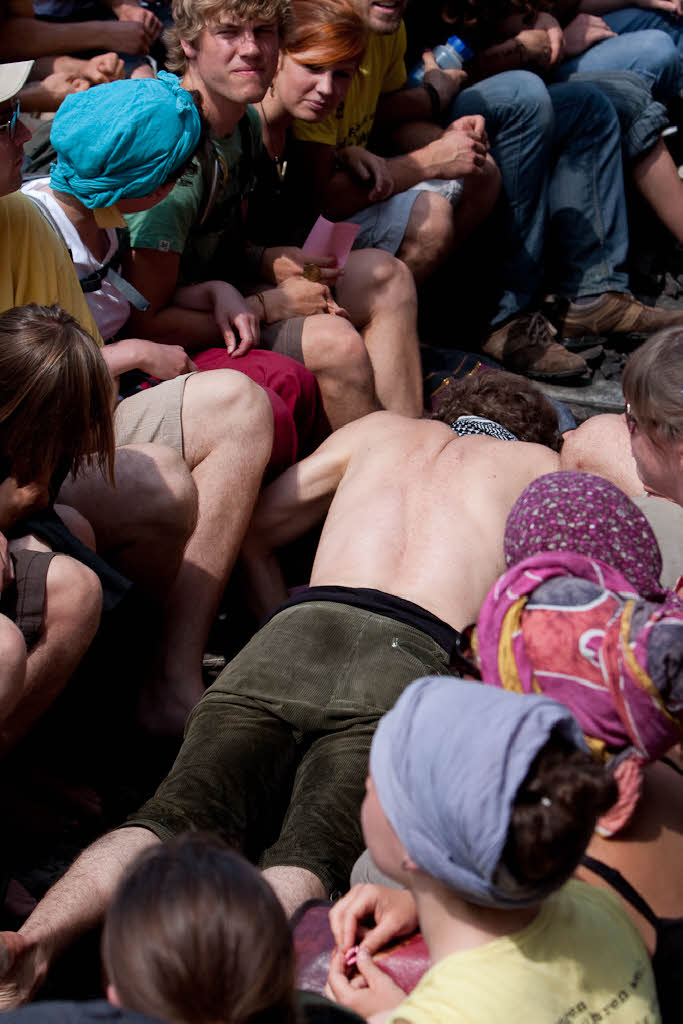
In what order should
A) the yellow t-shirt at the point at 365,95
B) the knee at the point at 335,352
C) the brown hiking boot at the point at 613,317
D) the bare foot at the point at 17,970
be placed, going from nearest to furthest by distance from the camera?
the bare foot at the point at 17,970, the knee at the point at 335,352, the yellow t-shirt at the point at 365,95, the brown hiking boot at the point at 613,317

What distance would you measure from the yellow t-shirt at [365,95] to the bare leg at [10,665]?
118 inches

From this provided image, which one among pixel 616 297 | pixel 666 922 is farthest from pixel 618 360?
pixel 666 922

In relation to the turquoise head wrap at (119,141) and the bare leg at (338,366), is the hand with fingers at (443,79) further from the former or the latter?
the turquoise head wrap at (119,141)

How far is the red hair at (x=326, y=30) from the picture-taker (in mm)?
4039

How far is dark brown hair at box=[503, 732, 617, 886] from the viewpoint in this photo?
1348mm

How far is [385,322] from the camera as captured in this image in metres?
4.24

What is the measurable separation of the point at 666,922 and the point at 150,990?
2.83 ft

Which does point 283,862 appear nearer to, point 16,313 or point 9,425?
point 9,425

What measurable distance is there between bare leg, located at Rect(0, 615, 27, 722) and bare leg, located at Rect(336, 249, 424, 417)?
231cm

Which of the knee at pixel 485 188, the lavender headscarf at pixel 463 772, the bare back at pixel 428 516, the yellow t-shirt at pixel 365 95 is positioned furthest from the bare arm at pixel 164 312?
the lavender headscarf at pixel 463 772

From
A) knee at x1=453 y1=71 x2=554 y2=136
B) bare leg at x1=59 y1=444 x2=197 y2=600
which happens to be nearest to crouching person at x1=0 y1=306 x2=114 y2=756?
bare leg at x1=59 y1=444 x2=197 y2=600

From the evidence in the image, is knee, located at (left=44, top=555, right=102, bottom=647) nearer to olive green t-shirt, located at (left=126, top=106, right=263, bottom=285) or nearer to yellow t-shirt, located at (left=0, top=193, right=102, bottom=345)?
yellow t-shirt, located at (left=0, top=193, right=102, bottom=345)

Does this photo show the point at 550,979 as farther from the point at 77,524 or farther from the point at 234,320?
the point at 234,320

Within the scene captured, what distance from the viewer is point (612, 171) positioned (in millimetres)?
5648
